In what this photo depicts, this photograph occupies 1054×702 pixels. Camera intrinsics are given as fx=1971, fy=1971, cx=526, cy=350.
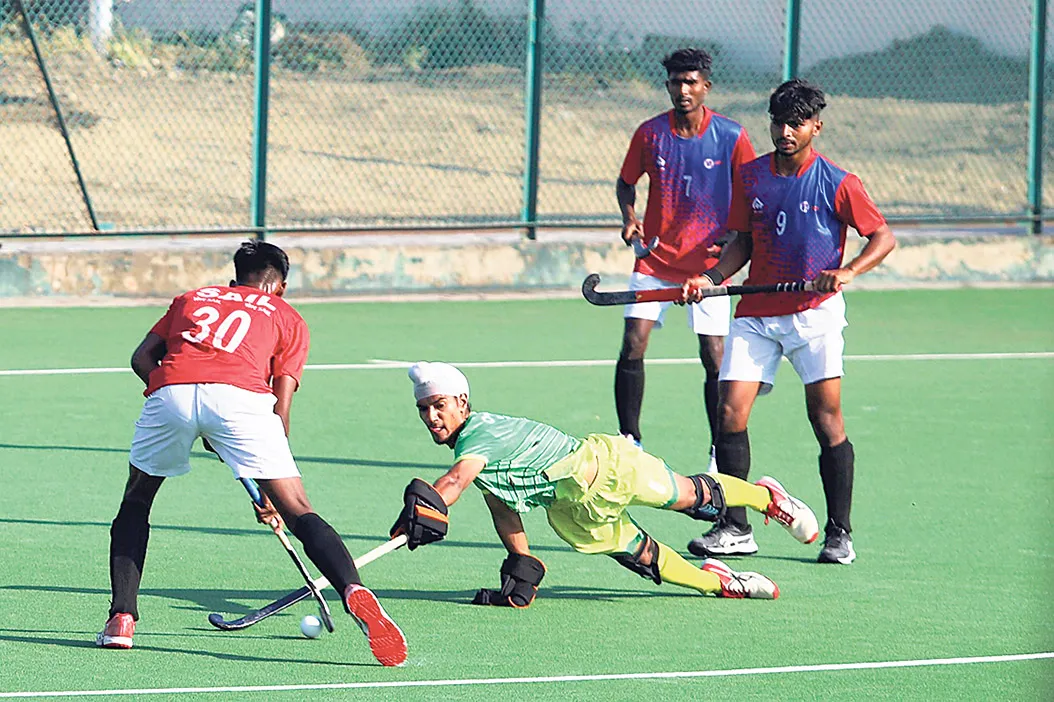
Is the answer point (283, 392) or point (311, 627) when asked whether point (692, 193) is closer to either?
point (283, 392)

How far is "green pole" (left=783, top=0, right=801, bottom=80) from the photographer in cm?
1755

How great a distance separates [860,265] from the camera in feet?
27.2

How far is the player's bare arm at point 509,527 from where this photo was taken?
7.79m

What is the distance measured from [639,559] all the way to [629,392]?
2718 millimetres

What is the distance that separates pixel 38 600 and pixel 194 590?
2.05 ft

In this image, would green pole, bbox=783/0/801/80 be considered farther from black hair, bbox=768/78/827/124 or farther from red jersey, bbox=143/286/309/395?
red jersey, bbox=143/286/309/395

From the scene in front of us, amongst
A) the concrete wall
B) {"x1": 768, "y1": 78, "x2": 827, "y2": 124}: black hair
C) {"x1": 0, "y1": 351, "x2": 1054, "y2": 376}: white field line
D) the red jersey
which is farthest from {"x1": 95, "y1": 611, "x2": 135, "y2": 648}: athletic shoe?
the concrete wall

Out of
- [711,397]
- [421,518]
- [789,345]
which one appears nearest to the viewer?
[421,518]

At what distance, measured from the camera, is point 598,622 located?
758 centimetres

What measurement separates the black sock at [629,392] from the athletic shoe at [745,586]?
2519mm

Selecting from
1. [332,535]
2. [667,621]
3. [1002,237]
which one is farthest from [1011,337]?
[332,535]

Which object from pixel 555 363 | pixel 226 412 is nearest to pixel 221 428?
pixel 226 412

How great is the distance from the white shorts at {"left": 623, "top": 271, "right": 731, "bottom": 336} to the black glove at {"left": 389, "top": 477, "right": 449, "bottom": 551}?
352cm

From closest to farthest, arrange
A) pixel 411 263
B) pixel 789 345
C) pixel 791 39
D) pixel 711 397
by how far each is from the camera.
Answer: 1. pixel 789 345
2. pixel 711 397
3. pixel 411 263
4. pixel 791 39
